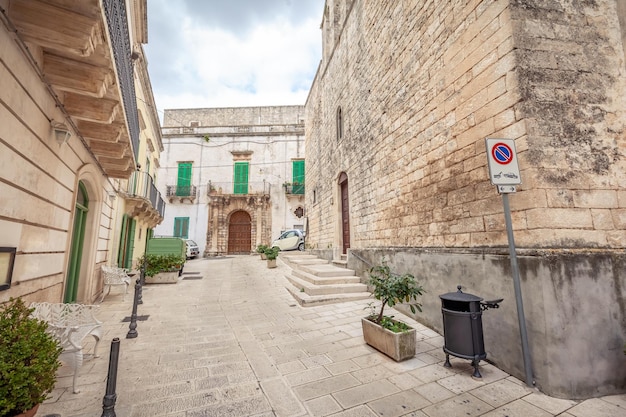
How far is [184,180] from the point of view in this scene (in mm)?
20031

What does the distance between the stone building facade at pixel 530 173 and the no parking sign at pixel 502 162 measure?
167 millimetres

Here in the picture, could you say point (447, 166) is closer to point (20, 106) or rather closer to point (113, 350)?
point (113, 350)

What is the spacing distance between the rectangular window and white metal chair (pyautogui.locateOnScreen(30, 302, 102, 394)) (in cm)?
1707

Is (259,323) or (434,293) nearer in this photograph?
(434,293)

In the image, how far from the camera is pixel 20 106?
2789 millimetres

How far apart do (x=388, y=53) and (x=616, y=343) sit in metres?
6.05

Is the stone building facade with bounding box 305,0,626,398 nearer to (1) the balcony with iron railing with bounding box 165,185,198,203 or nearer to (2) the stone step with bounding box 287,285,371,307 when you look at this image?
(2) the stone step with bounding box 287,285,371,307

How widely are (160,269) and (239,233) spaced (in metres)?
11.7

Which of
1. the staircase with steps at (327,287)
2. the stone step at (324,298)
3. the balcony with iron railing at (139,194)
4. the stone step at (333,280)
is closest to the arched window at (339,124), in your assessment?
the staircase with steps at (327,287)

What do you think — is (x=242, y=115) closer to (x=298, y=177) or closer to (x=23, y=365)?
(x=298, y=177)

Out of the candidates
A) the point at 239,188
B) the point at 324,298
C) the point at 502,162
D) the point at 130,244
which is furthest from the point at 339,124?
the point at 239,188

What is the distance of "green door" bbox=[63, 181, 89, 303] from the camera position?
531cm

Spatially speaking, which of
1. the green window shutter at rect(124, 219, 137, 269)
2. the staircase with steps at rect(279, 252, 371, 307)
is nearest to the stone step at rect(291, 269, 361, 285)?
the staircase with steps at rect(279, 252, 371, 307)

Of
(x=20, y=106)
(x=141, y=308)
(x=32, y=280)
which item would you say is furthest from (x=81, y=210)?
(x=20, y=106)
